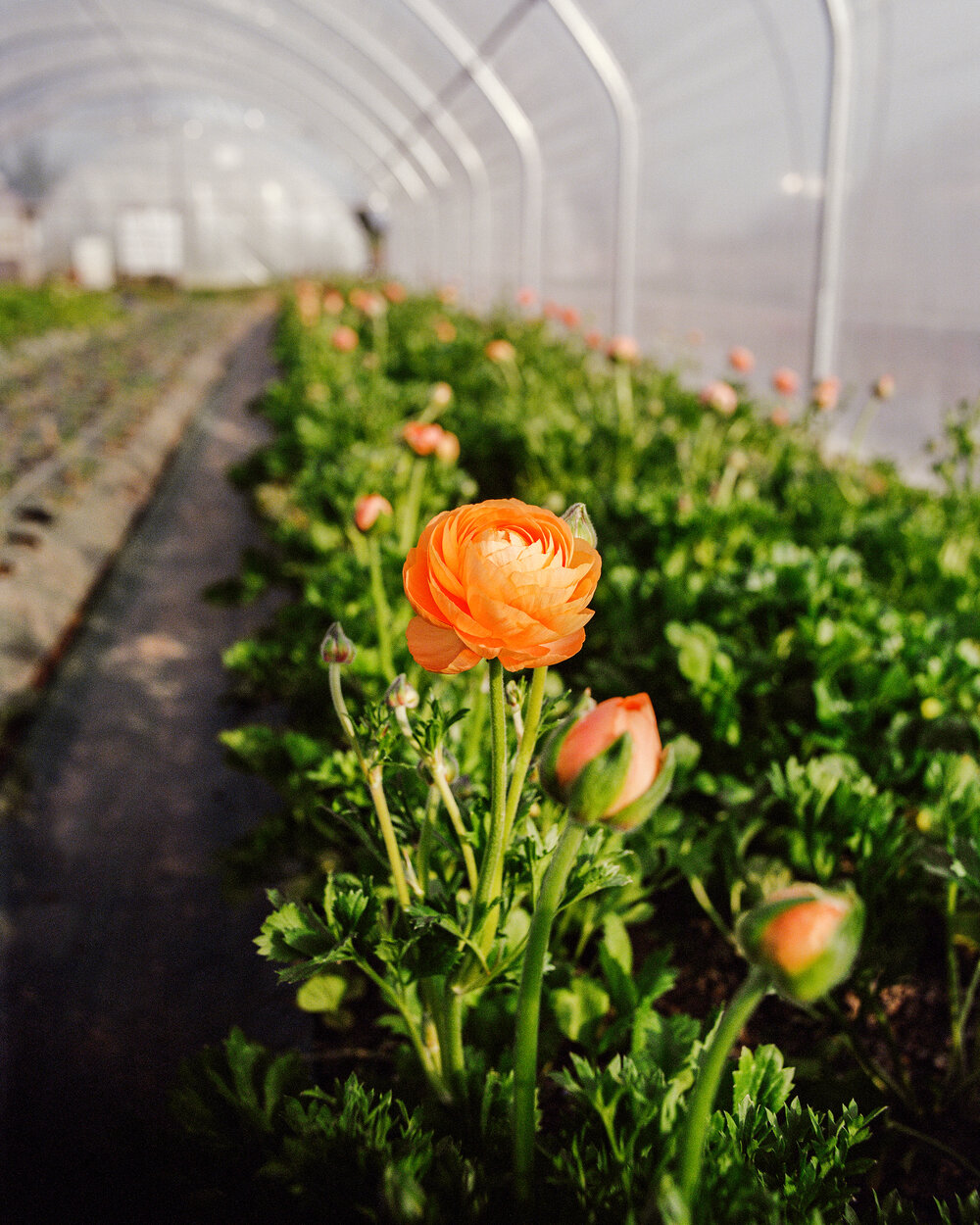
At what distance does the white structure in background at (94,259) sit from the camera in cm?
2202

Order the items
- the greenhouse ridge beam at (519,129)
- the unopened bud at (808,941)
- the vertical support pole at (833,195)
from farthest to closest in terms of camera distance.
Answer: the greenhouse ridge beam at (519,129) < the vertical support pole at (833,195) < the unopened bud at (808,941)

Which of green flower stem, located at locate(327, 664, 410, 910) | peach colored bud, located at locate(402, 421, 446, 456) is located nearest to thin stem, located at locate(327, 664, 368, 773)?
green flower stem, located at locate(327, 664, 410, 910)

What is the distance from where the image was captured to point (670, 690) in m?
1.43

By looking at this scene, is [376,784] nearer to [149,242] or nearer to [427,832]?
[427,832]

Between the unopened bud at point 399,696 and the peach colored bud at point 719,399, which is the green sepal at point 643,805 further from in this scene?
the peach colored bud at point 719,399

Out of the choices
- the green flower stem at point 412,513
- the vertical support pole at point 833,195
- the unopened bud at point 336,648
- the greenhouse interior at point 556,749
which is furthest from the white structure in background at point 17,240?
the unopened bud at point 336,648

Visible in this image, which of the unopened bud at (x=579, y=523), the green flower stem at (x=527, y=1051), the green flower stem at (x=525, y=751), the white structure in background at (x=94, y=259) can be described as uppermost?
the white structure in background at (x=94, y=259)

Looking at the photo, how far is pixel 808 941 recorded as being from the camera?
1.49 ft

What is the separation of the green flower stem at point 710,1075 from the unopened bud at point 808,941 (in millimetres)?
14

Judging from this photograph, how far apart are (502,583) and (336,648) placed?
246 mm

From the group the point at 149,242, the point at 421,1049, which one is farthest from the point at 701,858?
the point at 149,242

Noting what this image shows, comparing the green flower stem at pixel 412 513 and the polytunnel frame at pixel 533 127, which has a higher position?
the polytunnel frame at pixel 533 127

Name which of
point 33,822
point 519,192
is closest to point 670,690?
point 33,822

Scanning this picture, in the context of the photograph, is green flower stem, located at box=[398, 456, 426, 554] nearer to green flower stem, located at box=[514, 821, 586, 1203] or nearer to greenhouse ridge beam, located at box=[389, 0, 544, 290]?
green flower stem, located at box=[514, 821, 586, 1203]
